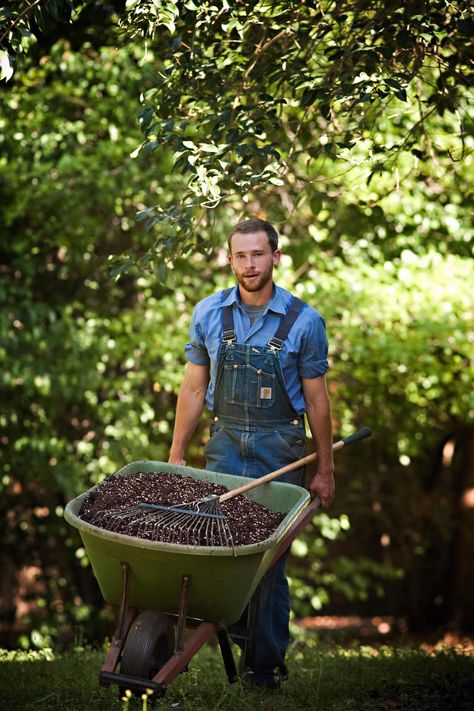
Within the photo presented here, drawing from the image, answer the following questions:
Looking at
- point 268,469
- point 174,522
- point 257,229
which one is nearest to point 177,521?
point 174,522

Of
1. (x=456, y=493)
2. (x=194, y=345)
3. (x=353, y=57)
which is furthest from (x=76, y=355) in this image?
(x=456, y=493)

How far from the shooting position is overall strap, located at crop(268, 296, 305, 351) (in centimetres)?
370

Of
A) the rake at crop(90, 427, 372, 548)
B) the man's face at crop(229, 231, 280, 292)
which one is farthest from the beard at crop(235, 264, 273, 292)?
the rake at crop(90, 427, 372, 548)

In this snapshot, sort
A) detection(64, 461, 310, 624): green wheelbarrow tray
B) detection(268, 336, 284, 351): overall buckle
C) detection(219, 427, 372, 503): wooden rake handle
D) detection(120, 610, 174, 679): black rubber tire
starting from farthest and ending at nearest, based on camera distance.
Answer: detection(268, 336, 284, 351): overall buckle → detection(219, 427, 372, 503): wooden rake handle → detection(120, 610, 174, 679): black rubber tire → detection(64, 461, 310, 624): green wheelbarrow tray

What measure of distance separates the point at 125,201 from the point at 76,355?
1.18 metres

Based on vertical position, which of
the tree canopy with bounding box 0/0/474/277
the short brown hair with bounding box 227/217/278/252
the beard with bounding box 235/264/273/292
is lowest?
the beard with bounding box 235/264/273/292

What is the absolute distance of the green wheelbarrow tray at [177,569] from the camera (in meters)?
2.96

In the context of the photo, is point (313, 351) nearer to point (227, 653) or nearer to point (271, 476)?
point (271, 476)

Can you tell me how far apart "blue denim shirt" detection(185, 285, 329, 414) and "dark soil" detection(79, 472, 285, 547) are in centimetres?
53

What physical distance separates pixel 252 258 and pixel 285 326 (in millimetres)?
305

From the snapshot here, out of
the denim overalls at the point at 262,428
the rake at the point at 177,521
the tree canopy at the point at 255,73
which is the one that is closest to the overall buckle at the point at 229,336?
the denim overalls at the point at 262,428

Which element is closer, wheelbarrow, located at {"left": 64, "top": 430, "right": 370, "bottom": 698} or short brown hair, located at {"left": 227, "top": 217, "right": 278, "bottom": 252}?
wheelbarrow, located at {"left": 64, "top": 430, "right": 370, "bottom": 698}

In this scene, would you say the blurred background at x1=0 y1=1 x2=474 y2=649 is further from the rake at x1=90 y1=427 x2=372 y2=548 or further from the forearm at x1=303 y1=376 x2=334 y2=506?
the rake at x1=90 y1=427 x2=372 y2=548

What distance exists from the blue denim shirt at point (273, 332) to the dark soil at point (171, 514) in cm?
53
